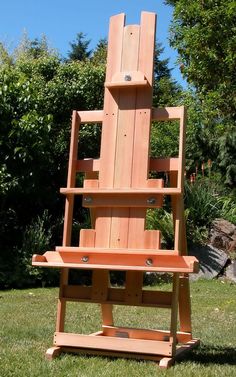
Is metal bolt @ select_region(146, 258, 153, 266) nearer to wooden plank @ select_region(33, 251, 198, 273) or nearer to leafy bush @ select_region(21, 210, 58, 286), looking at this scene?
wooden plank @ select_region(33, 251, 198, 273)

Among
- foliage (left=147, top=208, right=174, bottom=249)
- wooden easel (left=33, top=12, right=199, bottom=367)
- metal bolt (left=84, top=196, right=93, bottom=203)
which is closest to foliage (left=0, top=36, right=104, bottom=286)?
foliage (left=147, top=208, right=174, bottom=249)

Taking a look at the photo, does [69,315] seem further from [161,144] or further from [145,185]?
[161,144]

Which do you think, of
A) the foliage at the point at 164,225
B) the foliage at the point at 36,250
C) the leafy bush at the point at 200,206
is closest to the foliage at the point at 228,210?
the leafy bush at the point at 200,206

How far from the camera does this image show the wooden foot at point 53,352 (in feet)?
15.2

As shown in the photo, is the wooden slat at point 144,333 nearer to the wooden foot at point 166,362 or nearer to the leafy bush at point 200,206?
the wooden foot at point 166,362

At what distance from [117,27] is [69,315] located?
3.84m

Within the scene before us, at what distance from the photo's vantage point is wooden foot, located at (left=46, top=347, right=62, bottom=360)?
4633 mm

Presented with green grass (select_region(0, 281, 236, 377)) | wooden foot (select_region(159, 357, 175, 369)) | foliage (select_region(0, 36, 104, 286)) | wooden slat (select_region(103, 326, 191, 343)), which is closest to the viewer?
green grass (select_region(0, 281, 236, 377))

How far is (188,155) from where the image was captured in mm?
18719

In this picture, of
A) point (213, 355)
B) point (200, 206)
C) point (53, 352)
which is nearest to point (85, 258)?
point (53, 352)

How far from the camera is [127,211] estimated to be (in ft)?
15.7

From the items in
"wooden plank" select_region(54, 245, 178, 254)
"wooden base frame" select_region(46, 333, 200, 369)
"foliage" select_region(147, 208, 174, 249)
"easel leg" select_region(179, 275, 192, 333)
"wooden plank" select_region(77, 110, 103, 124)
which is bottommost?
"wooden base frame" select_region(46, 333, 200, 369)

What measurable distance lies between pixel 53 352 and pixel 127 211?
4.12 ft

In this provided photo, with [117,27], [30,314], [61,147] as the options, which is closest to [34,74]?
[61,147]
